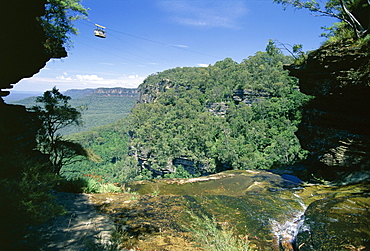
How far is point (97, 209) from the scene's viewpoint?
4.78 metres

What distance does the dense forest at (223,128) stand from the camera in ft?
111

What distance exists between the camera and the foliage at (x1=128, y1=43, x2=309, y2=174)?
32.9 metres

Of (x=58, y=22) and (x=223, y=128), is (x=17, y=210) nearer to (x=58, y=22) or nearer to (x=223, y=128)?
(x=58, y=22)

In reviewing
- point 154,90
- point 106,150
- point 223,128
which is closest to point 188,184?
point 223,128

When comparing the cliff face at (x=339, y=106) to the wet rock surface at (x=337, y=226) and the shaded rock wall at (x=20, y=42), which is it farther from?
the shaded rock wall at (x=20, y=42)

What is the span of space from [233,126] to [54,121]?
3944 cm

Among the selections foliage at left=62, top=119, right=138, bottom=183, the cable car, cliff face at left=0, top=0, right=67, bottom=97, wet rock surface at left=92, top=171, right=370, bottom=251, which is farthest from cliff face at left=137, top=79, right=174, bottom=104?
wet rock surface at left=92, top=171, right=370, bottom=251

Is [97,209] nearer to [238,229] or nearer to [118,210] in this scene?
[118,210]

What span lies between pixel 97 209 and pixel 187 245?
9.23ft

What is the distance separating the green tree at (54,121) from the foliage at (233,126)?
25.1 meters

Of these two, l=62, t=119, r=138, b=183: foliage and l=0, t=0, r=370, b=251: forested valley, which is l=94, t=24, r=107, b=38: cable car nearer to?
l=0, t=0, r=370, b=251: forested valley

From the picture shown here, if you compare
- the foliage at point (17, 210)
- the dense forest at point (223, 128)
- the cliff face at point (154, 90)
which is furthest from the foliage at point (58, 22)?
the cliff face at point (154, 90)

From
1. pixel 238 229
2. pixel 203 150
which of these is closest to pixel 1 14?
pixel 238 229

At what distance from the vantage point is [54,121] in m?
7.75
